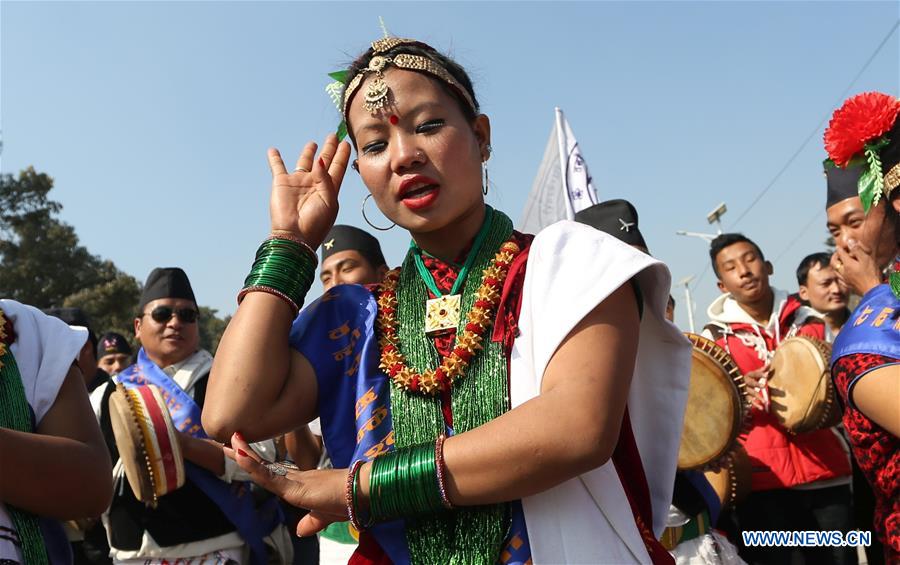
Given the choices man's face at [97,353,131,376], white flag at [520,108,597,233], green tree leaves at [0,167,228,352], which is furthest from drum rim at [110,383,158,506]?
green tree leaves at [0,167,228,352]

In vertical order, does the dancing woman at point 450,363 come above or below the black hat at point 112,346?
below

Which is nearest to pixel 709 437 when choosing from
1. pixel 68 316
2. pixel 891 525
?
pixel 891 525

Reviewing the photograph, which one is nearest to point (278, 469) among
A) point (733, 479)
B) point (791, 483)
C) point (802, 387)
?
point (733, 479)

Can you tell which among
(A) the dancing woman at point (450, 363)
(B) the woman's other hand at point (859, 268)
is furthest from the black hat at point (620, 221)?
(A) the dancing woman at point (450, 363)

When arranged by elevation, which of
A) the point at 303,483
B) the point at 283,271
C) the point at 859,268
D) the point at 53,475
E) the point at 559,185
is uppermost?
the point at 559,185

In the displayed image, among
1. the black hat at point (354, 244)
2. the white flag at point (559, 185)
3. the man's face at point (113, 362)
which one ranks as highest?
the white flag at point (559, 185)

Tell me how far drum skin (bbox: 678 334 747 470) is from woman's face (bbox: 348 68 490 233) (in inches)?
99.4

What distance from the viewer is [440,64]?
6.64ft

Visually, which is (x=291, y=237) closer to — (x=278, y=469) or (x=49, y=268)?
(x=278, y=469)

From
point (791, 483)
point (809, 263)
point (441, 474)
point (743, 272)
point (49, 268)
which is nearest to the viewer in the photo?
point (441, 474)

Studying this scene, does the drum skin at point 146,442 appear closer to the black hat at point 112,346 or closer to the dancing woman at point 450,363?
the dancing woman at point 450,363

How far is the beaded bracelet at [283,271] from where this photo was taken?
184 centimetres

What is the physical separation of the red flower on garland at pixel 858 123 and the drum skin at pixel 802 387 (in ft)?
6.89

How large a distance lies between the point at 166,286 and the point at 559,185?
4.25 m
